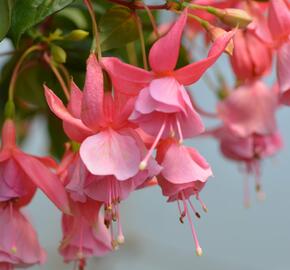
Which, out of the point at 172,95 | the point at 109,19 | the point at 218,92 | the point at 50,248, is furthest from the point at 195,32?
the point at 50,248

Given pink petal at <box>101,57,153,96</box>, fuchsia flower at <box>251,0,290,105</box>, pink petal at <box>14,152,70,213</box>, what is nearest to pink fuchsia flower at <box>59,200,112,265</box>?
pink petal at <box>14,152,70,213</box>

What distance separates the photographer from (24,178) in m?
0.71

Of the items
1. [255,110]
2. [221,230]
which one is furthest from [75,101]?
[221,230]

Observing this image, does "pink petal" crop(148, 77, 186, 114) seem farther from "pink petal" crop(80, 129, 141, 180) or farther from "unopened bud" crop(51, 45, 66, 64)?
"unopened bud" crop(51, 45, 66, 64)

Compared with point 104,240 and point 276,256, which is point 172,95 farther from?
point 276,256

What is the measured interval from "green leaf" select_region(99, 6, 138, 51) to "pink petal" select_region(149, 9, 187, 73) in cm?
10

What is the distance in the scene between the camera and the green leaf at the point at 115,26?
0.73m

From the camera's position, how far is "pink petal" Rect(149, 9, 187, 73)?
624 mm

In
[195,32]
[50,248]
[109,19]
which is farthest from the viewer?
[50,248]

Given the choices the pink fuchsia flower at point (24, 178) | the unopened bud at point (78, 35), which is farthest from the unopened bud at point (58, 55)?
the pink fuchsia flower at point (24, 178)

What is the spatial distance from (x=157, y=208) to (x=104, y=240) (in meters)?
2.97

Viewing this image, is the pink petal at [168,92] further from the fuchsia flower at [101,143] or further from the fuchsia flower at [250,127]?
the fuchsia flower at [250,127]

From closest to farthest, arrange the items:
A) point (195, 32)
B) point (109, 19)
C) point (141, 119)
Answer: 1. point (141, 119)
2. point (109, 19)
3. point (195, 32)

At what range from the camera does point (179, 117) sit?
65 centimetres
